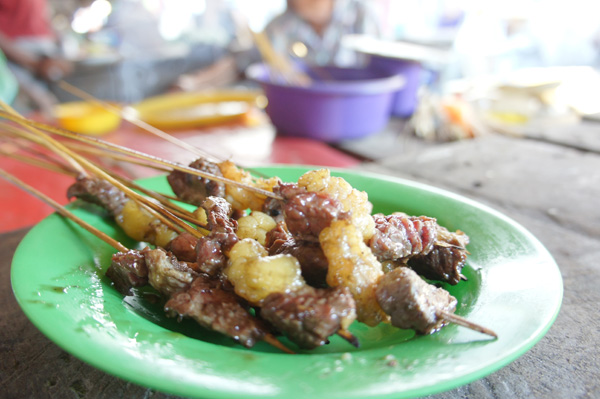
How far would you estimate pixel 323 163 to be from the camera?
3336 millimetres

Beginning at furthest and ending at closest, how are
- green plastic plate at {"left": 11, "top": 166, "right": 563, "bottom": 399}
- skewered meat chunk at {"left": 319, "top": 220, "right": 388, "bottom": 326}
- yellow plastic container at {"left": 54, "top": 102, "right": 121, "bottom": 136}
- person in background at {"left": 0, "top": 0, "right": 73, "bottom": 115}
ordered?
1. person in background at {"left": 0, "top": 0, "right": 73, "bottom": 115}
2. yellow plastic container at {"left": 54, "top": 102, "right": 121, "bottom": 136}
3. skewered meat chunk at {"left": 319, "top": 220, "right": 388, "bottom": 326}
4. green plastic plate at {"left": 11, "top": 166, "right": 563, "bottom": 399}

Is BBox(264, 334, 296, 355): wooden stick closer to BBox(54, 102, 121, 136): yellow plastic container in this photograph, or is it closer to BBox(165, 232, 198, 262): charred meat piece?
BBox(165, 232, 198, 262): charred meat piece

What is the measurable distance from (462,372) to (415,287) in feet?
0.83

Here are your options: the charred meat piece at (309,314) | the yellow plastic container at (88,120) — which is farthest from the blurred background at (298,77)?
the charred meat piece at (309,314)

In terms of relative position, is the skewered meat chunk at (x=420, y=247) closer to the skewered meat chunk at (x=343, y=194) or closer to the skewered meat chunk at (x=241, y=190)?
the skewered meat chunk at (x=343, y=194)

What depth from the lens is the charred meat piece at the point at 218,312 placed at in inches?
42.4

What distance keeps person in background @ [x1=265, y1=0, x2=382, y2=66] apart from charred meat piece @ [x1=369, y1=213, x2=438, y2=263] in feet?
18.2

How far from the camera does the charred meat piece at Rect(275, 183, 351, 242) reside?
1.18 meters

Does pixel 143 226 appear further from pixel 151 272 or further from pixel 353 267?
pixel 353 267

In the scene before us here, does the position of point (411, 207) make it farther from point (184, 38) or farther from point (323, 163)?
point (184, 38)

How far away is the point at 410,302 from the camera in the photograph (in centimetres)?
106

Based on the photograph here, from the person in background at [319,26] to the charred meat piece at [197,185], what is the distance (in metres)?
5.24

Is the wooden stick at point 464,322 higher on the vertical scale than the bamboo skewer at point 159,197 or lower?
higher

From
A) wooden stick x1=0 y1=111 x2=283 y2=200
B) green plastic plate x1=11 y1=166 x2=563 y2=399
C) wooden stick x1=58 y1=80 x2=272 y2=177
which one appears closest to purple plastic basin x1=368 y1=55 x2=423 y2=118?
wooden stick x1=58 y1=80 x2=272 y2=177
